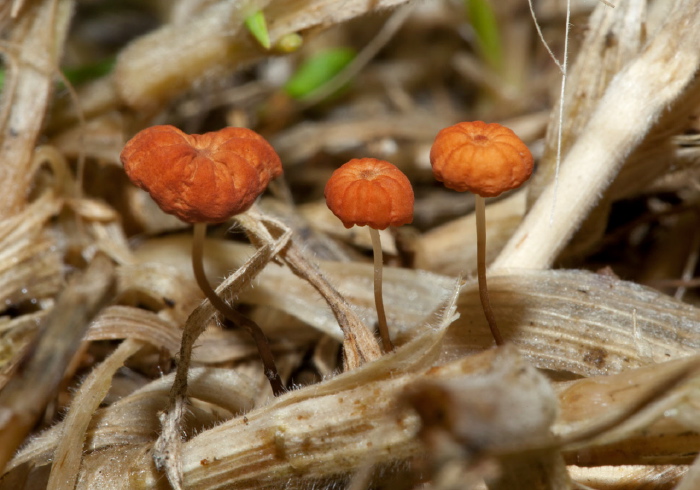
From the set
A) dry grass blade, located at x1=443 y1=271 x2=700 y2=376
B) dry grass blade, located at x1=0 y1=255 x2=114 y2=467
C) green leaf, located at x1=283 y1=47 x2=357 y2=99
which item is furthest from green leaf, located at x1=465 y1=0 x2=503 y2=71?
dry grass blade, located at x1=0 y1=255 x2=114 y2=467

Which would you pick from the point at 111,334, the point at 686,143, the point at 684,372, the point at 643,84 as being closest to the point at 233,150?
the point at 111,334

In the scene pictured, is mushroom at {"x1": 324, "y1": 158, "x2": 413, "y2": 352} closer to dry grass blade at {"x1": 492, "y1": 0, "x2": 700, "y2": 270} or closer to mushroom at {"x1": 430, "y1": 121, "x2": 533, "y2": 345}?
mushroom at {"x1": 430, "y1": 121, "x2": 533, "y2": 345}

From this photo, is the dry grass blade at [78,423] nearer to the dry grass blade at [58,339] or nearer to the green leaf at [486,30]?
the dry grass blade at [58,339]

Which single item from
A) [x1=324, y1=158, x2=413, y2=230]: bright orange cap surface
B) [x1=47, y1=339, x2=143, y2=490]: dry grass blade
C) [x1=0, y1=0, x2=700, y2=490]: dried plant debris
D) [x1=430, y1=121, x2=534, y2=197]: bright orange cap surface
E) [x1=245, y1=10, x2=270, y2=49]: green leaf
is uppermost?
[x1=245, y1=10, x2=270, y2=49]: green leaf

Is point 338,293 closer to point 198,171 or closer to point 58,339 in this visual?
point 198,171

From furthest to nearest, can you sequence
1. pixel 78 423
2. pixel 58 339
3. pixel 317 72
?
pixel 317 72 → pixel 78 423 → pixel 58 339

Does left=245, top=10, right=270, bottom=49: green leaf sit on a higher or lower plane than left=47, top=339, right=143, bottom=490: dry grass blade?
higher

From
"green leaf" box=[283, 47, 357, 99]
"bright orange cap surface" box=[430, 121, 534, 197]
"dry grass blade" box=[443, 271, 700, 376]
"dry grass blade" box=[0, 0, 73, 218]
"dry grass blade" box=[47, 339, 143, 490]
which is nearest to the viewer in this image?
"bright orange cap surface" box=[430, 121, 534, 197]

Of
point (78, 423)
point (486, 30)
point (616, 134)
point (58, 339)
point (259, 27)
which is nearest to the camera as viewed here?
point (58, 339)

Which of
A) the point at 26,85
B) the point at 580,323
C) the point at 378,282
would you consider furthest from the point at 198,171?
the point at 26,85
